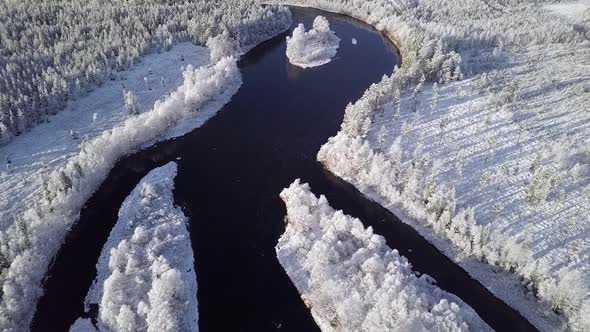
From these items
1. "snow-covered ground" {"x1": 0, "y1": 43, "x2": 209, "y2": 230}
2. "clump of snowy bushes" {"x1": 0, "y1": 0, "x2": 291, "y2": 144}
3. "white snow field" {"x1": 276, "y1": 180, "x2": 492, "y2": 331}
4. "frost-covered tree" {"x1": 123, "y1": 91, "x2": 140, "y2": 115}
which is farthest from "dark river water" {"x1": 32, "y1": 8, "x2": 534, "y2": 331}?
"clump of snowy bushes" {"x1": 0, "y1": 0, "x2": 291, "y2": 144}

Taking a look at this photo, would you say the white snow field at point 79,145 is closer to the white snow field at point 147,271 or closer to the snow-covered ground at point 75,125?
the snow-covered ground at point 75,125

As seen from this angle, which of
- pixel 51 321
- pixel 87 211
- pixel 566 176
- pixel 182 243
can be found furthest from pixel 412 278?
pixel 87 211

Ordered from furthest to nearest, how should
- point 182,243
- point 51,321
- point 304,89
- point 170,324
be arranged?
1. point 304,89
2. point 182,243
3. point 51,321
4. point 170,324

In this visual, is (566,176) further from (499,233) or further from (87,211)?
(87,211)

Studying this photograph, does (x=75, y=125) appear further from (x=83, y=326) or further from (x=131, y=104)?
(x=83, y=326)

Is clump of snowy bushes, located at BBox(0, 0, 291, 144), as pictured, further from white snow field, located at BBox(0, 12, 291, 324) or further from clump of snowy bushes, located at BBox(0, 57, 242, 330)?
clump of snowy bushes, located at BBox(0, 57, 242, 330)

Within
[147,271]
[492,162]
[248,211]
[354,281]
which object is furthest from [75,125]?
[492,162]
